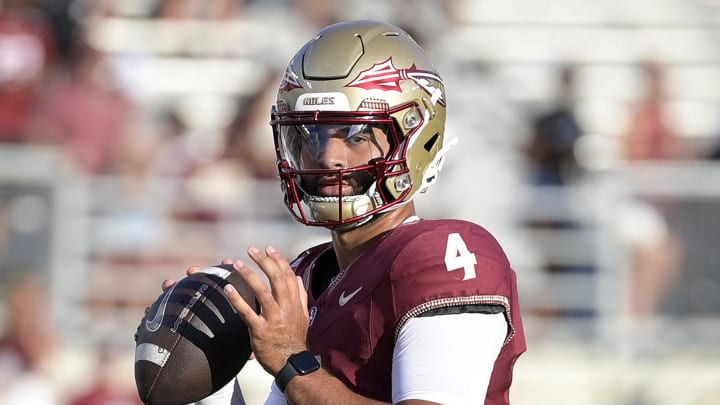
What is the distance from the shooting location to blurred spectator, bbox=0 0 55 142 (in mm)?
7691

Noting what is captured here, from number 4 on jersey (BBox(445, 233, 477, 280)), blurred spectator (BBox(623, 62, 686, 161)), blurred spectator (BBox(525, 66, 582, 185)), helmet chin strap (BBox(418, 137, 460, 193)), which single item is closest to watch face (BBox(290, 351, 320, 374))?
number 4 on jersey (BBox(445, 233, 477, 280))

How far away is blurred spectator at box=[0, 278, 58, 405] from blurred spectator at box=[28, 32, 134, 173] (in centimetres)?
91

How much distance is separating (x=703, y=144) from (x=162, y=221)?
3439 millimetres

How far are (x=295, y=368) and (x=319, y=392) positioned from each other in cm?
7

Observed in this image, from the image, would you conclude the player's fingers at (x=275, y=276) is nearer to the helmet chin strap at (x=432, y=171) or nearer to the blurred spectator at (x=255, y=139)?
the helmet chin strap at (x=432, y=171)

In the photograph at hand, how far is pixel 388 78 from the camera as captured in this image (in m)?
2.85

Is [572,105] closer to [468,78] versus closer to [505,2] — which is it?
[468,78]

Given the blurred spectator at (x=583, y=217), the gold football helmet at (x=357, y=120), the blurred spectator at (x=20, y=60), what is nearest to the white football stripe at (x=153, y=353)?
the gold football helmet at (x=357, y=120)

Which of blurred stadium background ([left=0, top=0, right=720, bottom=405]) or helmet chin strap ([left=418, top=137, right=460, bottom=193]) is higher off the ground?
helmet chin strap ([left=418, top=137, right=460, bottom=193])

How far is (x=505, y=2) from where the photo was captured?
8.65 m

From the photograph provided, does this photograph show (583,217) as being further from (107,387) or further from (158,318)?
(158,318)

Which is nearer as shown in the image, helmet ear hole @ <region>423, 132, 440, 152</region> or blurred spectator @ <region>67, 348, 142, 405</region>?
helmet ear hole @ <region>423, 132, 440, 152</region>

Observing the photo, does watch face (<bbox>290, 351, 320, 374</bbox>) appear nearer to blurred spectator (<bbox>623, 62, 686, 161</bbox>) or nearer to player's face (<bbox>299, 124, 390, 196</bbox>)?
player's face (<bbox>299, 124, 390, 196</bbox>)

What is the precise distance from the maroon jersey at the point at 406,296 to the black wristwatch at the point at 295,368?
0.14 m
